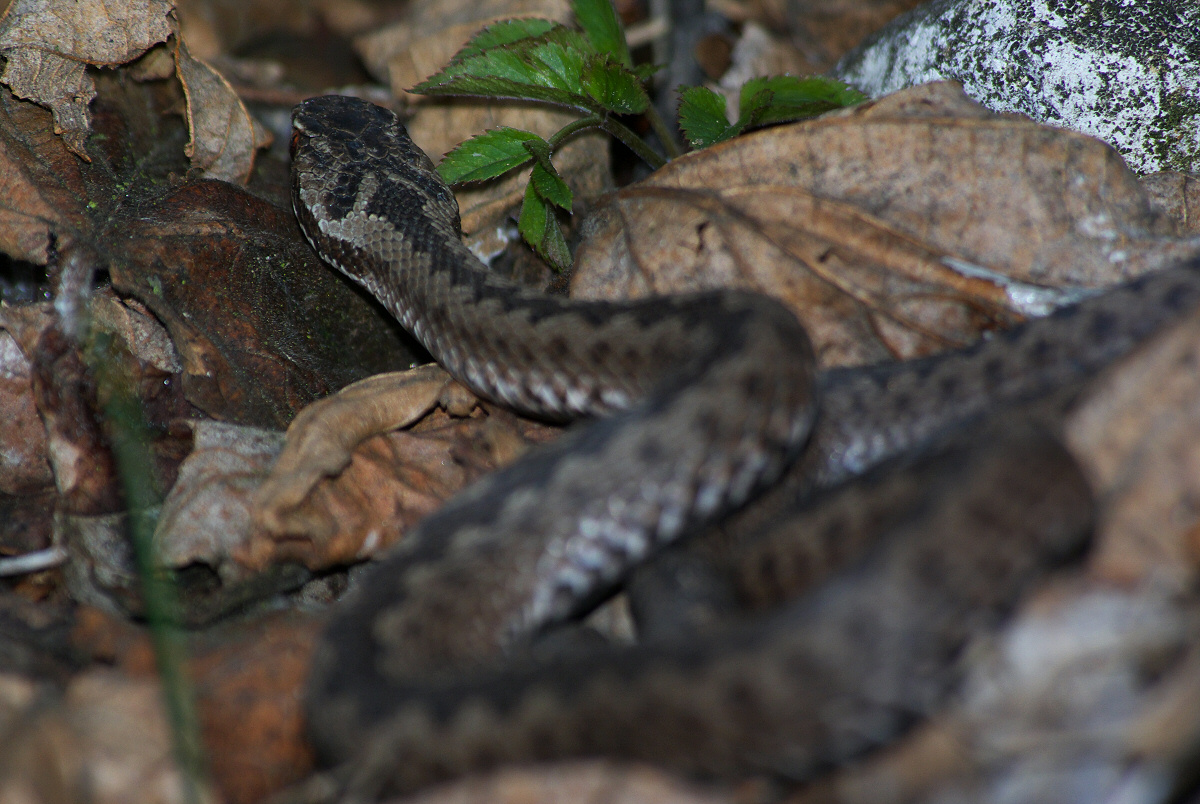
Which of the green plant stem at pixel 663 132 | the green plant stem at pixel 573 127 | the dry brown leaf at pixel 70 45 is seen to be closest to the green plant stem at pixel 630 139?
the green plant stem at pixel 573 127

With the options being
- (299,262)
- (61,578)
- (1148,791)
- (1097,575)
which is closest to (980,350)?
(1097,575)

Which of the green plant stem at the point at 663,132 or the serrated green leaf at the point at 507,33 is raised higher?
the serrated green leaf at the point at 507,33

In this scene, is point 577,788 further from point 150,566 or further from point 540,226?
point 540,226

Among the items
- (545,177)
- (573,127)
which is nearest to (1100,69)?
(573,127)

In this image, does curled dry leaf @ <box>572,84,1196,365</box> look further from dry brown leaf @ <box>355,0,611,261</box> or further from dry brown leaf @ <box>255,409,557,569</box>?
dry brown leaf @ <box>355,0,611,261</box>

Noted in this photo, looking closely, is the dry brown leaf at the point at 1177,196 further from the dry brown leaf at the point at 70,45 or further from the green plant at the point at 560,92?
the dry brown leaf at the point at 70,45

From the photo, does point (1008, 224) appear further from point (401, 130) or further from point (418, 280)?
point (401, 130)
